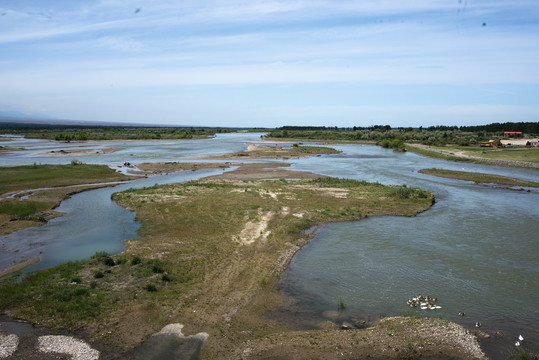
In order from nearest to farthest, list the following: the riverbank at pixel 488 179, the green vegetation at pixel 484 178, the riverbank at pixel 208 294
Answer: the riverbank at pixel 208 294 < the riverbank at pixel 488 179 < the green vegetation at pixel 484 178

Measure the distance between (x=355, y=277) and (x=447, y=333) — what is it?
515 centimetres

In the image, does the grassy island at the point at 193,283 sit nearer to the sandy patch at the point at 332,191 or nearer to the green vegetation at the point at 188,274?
the green vegetation at the point at 188,274

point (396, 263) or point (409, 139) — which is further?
point (409, 139)

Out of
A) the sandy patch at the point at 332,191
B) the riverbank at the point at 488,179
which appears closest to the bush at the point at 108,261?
the sandy patch at the point at 332,191

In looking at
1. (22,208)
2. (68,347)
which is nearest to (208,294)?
(68,347)

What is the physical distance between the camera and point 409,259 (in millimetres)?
18688

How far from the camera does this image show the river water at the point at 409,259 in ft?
44.2

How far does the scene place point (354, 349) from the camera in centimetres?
1081

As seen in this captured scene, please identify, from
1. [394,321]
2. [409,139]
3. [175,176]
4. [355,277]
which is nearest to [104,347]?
[394,321]

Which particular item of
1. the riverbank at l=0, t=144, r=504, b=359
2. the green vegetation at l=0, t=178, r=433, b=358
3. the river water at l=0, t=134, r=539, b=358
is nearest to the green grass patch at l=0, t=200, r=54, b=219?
the river water at l=0, t=134, r=539, b=358

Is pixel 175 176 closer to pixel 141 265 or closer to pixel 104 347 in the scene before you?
pixel 141 265

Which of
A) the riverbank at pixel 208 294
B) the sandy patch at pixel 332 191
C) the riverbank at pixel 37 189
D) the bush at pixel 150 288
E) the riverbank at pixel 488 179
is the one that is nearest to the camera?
the riverbank at pixel 208 294

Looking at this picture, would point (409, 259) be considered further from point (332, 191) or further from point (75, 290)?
point (332, 191)

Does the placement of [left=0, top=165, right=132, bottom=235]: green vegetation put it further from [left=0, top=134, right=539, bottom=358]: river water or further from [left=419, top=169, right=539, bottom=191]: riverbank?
[left=419, top=169, right=539, bottom=191]: riverbank
